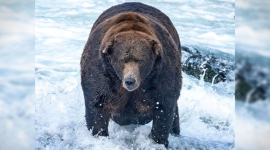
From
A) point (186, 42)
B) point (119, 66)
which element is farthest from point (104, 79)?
point (186, 42)

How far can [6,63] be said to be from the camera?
13.6 feet

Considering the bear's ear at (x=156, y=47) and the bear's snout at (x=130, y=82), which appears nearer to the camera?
the bear's snout at (x=130, y=82)

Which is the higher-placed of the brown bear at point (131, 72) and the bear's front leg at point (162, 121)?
the brown bear at point (131, 72)

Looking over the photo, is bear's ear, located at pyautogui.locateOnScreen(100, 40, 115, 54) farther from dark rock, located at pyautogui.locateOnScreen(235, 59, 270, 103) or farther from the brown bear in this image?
dark rock, located at pyautogui.locateOnScreen(235, 59, 270, 103)

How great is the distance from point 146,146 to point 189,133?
0.77 meters

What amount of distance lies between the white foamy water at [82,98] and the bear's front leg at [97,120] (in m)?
0.14

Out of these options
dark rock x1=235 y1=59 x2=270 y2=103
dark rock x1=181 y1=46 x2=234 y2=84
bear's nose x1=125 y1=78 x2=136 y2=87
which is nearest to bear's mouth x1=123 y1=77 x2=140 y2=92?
bear's nose x1=125 y1=78 x2=136 y2=87

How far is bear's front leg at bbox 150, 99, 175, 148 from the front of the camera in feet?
14.9

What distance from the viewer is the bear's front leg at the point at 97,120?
455 cm

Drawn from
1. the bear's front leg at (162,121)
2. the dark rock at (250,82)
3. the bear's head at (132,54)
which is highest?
the bear's head at (132,54)

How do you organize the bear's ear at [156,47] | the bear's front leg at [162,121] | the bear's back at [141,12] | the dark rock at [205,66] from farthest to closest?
the dark rock at [205,66], the bear's back at [141,12], the bear's front leg at [162,121], the bear's ear at [156,47]

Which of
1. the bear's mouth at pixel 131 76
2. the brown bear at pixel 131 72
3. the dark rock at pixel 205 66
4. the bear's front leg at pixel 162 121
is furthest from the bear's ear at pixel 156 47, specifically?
the dark rock at pixel 205 66

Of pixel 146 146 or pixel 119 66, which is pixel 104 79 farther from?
pixel 146 146

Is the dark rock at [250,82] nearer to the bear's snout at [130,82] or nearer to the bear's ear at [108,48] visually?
the bear's snout at [130,82]
